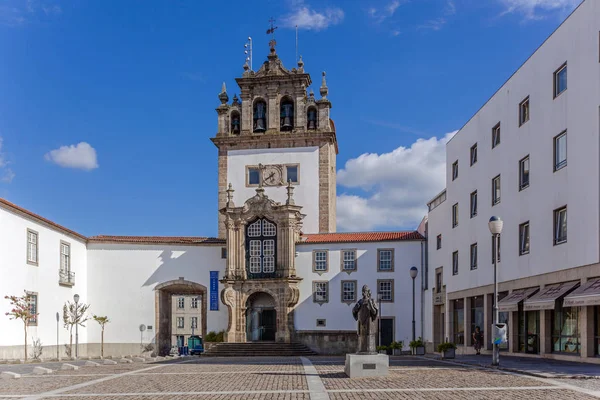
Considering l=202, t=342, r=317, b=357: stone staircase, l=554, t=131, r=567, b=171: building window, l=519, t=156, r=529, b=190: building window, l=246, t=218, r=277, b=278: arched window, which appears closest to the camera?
l=554, t=131, r=567, b=171: building window

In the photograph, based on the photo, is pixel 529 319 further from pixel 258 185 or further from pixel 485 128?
pixel 258 185

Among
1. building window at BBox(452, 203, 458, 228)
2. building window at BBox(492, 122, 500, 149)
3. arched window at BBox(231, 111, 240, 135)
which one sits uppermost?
arched window at BBox(231, 111, 240, 135)

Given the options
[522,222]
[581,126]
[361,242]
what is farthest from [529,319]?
[361,242]

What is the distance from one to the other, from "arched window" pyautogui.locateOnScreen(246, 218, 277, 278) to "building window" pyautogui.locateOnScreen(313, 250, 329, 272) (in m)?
2.74

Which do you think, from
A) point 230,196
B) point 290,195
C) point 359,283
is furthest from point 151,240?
point 359,283

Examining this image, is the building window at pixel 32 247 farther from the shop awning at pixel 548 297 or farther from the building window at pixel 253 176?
the shop awning at pixel 548 297

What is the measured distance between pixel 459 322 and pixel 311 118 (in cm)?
2209

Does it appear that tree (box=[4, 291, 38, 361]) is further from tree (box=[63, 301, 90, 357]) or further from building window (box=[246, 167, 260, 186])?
building window (box=[246, 167, 260, 186])

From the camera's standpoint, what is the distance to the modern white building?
26.2m

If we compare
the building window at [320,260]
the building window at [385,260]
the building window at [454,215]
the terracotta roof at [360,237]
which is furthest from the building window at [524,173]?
the building window at [320,260]

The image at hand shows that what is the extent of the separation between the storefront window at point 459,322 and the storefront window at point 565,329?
12.7 m

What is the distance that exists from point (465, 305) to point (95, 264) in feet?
84.9

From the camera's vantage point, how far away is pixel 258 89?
60.5 m

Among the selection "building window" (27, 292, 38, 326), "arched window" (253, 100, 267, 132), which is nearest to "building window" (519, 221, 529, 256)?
"building window" (27, 292, 38, 326)
